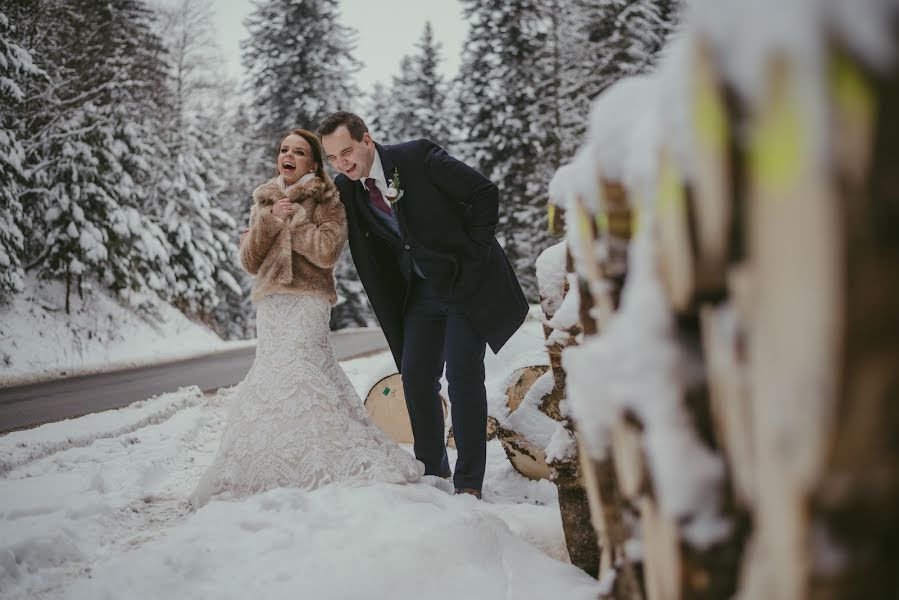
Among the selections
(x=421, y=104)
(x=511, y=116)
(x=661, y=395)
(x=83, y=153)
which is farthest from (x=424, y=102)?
(x=661, y=395)

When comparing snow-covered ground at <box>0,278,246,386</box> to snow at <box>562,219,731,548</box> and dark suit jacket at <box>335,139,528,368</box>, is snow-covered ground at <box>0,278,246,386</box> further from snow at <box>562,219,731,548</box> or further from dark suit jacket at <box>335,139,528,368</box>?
snow at <box>562,219,731,548</box>

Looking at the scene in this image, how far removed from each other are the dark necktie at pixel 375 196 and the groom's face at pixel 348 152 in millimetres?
103

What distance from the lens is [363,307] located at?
72.5 ft

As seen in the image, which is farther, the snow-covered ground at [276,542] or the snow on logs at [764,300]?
the snow-covered ground at [276,542]

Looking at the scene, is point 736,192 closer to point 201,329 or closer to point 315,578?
point 315,578

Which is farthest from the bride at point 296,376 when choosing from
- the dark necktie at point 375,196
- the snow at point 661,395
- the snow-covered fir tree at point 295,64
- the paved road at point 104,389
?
the snow-covered fir tree at point 295,64

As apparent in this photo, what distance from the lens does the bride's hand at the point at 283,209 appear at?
9.72ft

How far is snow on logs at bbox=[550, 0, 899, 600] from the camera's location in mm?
434

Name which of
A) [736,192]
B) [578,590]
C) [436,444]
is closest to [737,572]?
[736,192]

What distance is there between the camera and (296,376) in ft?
9.26

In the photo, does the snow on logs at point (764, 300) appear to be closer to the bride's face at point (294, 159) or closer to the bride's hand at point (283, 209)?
the bride's hand at point (283, 209)

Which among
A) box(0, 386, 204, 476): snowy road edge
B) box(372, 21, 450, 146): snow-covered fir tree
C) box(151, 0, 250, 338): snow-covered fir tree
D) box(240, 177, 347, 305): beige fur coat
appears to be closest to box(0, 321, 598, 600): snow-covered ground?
box(0, 386, 204, 476): snowy road edge

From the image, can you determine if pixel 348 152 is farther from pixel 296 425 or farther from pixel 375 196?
pixel 296 425

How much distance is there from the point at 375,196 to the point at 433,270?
0.60 meters
